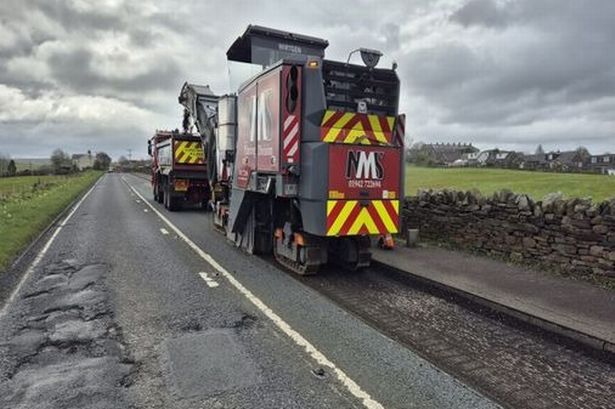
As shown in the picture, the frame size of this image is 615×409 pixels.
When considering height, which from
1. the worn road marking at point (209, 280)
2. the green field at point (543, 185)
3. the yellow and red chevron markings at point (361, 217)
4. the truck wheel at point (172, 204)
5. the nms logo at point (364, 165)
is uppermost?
the nms logo at point (364, 165)

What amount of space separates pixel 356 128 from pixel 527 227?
3307 mm

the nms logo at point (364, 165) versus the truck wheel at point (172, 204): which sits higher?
the nms logo at point (364, 165)

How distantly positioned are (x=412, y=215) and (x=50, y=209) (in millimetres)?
14332

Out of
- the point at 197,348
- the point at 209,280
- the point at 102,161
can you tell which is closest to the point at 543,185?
the point at 209,280

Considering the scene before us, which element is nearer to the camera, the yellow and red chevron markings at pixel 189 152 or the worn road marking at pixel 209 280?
the worn road marking at pixel 209 280

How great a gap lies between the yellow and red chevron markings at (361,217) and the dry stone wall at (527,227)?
2086 millimetres

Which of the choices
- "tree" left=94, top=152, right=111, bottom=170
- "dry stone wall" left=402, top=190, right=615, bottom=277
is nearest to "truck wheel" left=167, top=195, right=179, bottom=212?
"dry stone wall" left=402, top=190, right=615, bottom=277

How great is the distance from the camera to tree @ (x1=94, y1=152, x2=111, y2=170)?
129150mm

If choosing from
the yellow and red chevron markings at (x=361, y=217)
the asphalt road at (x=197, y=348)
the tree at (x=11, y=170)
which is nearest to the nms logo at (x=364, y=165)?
the yellow and red chevron markings at (x=361, y=217)

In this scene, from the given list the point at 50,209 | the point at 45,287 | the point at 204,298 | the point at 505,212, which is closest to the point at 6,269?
the point at 45,287

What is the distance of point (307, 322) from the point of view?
18.1 feet

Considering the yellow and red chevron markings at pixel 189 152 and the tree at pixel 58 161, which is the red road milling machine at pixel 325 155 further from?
the tree at pixel 58 161

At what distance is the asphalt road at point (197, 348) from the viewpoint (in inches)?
149

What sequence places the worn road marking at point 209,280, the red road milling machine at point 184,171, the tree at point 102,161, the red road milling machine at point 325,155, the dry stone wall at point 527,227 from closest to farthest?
the dry stone wall at point 527,227, the red road milling machine at point 325,155, the worn road marking at point 209,280, the red road milling machine at point 184,171, the tree at point 102,161
